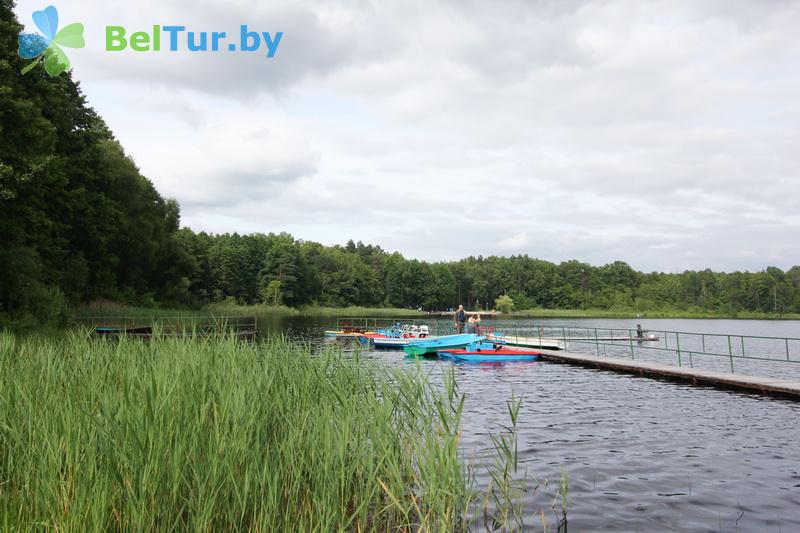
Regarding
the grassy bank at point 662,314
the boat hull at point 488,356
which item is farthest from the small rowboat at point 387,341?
the grassy bank at point 662,314

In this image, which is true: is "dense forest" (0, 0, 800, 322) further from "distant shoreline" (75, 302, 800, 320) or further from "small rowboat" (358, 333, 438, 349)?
"small rowboat" (358, 333, 438, 349)

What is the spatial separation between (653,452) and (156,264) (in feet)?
218

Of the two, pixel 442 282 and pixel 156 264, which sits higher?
pixel 442 282

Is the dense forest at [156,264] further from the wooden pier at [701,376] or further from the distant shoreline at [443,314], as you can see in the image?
the wooden pier at [701,376]

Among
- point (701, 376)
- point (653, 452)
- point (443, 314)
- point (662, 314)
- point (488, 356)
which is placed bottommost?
point (662, 314)

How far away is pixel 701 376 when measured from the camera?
19.5 m

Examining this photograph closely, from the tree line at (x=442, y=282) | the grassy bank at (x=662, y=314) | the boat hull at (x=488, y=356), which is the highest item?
the tree line at (x=442, y=282)

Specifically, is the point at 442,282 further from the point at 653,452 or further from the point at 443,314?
the point at 653,452

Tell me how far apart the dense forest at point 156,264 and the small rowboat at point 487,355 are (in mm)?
19254

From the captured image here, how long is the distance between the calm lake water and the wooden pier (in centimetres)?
53

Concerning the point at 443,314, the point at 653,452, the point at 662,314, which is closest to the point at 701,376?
the point at 653,452

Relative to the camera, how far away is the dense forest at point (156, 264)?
89.2 ft

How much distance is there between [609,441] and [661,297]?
152 metres

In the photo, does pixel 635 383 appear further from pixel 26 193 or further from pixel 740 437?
pixel 26 193
